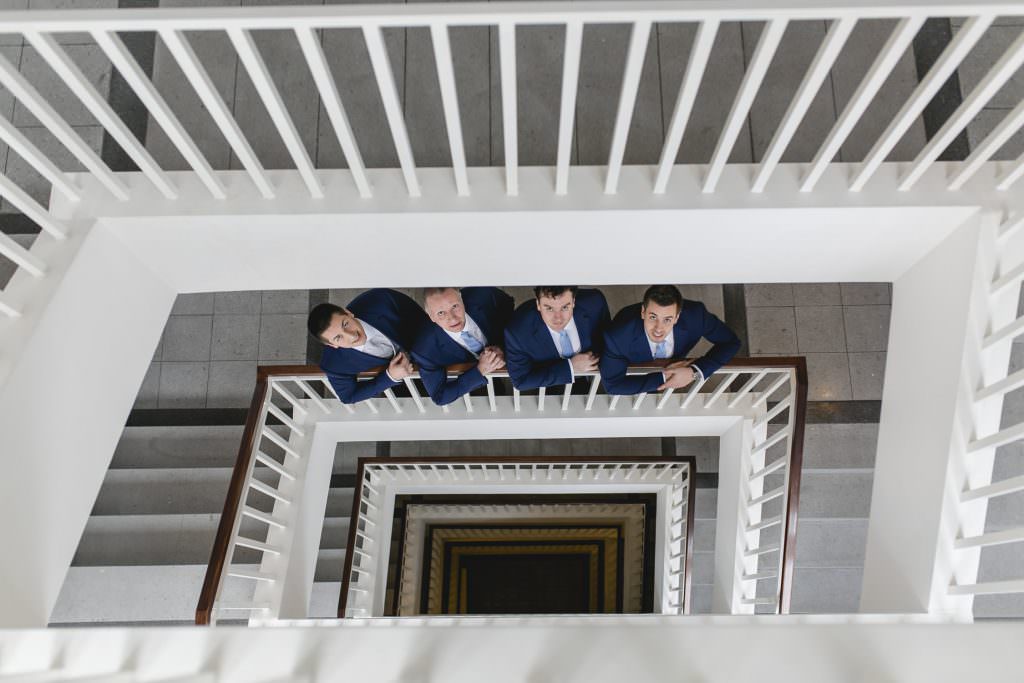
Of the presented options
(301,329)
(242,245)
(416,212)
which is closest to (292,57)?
(242,245)

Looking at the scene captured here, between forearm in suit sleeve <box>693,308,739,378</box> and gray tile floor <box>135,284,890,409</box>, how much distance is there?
1359mm

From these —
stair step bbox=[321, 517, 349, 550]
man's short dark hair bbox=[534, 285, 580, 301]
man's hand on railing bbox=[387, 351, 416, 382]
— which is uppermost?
man's short dark hair bbox=[534, 285, 580, 301]

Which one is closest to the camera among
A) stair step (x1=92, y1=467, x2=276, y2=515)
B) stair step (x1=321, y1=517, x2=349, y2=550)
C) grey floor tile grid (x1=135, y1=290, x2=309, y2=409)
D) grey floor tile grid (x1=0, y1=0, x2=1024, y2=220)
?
grey floor tile grid (x1=0, y1=0, x2=1024, y2=220)

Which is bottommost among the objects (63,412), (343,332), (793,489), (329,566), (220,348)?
(329,566)

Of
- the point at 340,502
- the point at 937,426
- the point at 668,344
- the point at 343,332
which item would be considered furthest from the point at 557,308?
the point at 340,502

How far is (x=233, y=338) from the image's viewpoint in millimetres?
4109

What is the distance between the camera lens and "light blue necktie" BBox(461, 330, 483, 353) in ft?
9.09

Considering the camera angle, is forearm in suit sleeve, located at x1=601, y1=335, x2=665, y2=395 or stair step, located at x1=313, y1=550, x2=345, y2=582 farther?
stair step, located at x1=313, y1=550, x2=345, y2=582

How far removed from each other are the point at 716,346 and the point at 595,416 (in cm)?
109

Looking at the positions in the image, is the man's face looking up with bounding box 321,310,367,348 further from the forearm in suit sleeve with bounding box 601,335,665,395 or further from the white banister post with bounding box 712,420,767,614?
the white banister post with bounding box 712,420,767,614

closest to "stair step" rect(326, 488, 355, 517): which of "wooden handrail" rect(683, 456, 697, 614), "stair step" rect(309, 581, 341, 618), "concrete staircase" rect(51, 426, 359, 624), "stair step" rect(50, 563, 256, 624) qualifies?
"stair step" rect(309, 581, 341, 618)

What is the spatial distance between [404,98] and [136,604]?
2980 mm

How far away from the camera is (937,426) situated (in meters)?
2.22

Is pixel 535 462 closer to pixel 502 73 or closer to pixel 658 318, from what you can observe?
pixel 658 318
